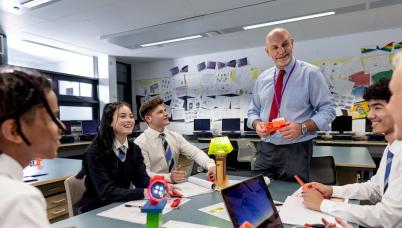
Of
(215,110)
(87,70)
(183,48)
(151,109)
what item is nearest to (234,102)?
(215,110)

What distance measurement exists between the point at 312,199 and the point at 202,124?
210 inches

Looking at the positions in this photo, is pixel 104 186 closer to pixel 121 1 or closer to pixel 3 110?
pixel 3 110

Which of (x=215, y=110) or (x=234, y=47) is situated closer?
(x=234, y=47)

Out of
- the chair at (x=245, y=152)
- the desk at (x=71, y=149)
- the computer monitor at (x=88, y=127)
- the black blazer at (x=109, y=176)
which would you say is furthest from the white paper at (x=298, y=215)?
the computer monitor at (x=88, y=127)

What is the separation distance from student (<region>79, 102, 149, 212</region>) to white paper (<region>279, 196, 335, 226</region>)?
717 mm

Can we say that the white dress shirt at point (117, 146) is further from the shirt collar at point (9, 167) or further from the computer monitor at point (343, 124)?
the computer monitor at point (343, 124)

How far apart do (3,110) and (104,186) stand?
1.07 metres

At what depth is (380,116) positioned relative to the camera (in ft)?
4.66

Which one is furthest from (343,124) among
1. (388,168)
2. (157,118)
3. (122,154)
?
(122,154)

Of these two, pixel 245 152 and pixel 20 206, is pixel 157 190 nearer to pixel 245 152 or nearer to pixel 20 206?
pixel 20 206

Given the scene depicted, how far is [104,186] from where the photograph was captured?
1.62 metres

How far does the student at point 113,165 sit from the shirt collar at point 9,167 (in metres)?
0.82

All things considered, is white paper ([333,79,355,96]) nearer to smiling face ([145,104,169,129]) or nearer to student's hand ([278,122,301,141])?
smiling face ([145,104,169,129])

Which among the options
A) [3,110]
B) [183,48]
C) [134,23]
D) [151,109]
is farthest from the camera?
[183,48]
